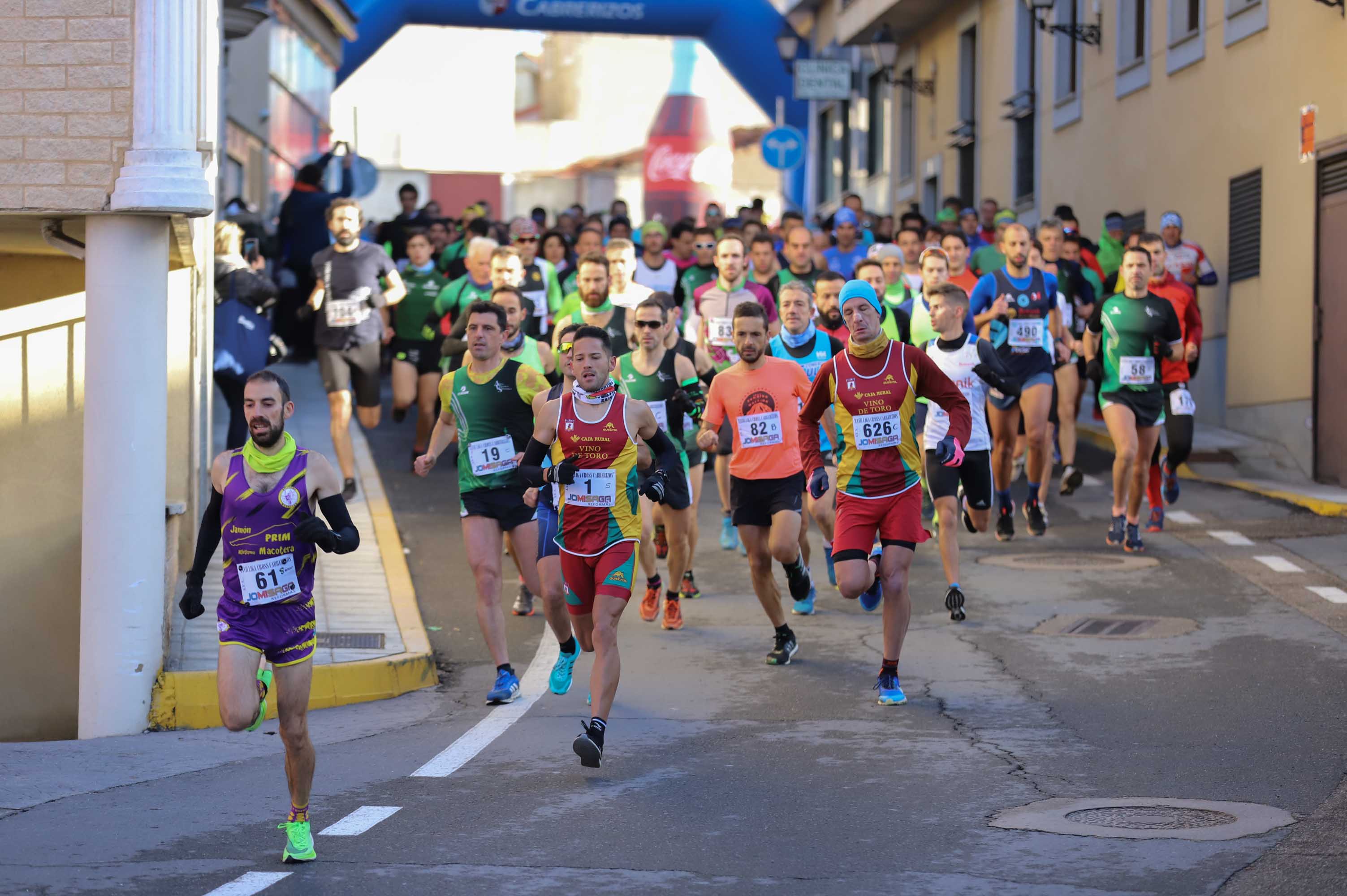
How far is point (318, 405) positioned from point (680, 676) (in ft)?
36.8

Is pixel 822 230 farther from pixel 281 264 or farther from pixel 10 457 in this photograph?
pixel 10 457

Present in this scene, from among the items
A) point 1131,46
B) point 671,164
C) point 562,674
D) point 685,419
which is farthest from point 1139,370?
point 671,164

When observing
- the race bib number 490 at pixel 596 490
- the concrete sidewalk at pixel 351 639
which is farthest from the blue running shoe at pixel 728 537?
the race bib number 490 at pixel 596 490

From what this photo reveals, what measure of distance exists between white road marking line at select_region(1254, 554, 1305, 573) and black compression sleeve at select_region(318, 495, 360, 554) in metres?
7.80

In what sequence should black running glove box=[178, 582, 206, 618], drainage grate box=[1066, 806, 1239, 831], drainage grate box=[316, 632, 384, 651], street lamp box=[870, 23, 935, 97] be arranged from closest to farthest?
drainage grate box=[1066, 806, 1239, 831], black running glove box=[178, 582, 206, 618], drainage grate box=[316, 632, 384, 651], street lamp box=[870, 23, 935, 97]

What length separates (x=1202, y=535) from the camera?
→ 14.7m

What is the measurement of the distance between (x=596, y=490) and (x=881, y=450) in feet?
5.44

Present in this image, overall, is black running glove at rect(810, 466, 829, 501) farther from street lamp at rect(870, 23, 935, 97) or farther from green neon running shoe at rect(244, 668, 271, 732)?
street lamp at rect(870, 23, 935, 97)

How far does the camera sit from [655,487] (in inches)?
335

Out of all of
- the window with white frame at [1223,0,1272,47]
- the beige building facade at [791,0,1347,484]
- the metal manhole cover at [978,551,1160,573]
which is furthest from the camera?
the window with white frame at [1223,0,1272,47]

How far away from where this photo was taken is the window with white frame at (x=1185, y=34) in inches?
882

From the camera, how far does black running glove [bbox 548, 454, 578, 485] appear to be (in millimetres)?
8688

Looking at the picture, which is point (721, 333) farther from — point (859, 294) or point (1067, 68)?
point (1067, 68)

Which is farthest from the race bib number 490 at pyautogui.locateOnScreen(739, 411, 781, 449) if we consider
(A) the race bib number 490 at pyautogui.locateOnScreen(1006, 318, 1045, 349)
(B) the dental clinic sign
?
(B) the dental clinic sign
